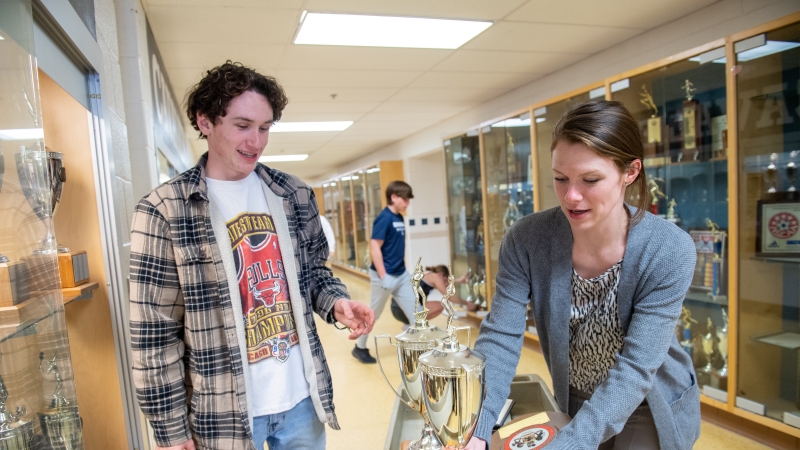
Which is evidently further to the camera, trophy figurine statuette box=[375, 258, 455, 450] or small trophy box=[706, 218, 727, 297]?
small trophy box=[706, 218, 727, 297]

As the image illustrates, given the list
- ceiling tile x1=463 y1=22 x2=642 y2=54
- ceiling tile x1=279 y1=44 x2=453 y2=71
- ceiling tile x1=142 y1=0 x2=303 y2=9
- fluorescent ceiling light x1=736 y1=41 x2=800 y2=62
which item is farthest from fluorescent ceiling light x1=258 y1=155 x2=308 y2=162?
fluorescent ceiling light x1=736 y1=41 x2=800 y2=62

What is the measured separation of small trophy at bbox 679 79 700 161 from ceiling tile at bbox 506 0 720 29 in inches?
20.4

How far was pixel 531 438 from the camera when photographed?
985mm

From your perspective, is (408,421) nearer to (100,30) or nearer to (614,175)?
(614,175)

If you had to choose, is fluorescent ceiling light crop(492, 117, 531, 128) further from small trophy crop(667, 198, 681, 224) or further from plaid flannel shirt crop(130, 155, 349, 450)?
plaid flannel shirt crop(130, 155, 349, 450)

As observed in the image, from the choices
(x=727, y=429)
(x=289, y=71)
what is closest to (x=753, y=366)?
(x=727, y=429)

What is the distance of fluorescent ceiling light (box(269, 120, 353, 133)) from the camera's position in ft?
20.6

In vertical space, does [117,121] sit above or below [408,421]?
above

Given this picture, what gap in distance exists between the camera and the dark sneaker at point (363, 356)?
170 inches

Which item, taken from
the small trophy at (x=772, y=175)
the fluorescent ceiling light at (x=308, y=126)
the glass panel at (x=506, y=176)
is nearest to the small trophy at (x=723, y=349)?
the small trophy at (x=772, y=175)

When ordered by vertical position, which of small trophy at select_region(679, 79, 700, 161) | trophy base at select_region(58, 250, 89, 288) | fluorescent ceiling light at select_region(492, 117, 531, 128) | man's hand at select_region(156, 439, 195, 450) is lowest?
man's hand at select_region(156, 439, 195, 450)

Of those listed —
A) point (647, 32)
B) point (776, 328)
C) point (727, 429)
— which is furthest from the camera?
point (647, 32)

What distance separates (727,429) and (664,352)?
2.38 meters

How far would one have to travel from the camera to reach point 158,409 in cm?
116
